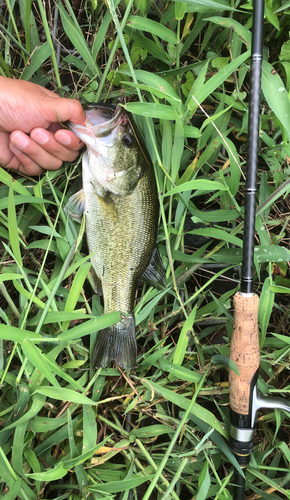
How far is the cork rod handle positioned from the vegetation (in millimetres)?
110

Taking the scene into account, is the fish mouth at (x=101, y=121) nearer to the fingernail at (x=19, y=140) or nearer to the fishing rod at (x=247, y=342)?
the fingernail at (x=19, y=140)

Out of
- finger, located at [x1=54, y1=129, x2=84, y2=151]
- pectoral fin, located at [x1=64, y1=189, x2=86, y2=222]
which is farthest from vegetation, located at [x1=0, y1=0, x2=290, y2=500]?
finger, located at [x1=54, y1=129, x2=84, y2=151]

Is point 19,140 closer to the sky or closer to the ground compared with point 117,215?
closer to the sky

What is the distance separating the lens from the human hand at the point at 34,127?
135 centimetres

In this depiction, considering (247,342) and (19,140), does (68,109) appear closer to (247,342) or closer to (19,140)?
(19,140)

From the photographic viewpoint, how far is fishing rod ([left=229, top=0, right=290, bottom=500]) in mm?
1234

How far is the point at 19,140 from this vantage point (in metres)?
1.43

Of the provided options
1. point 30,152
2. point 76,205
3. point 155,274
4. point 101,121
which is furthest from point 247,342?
point 30,152

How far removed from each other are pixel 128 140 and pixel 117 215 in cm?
34

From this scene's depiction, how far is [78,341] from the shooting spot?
1.41 m

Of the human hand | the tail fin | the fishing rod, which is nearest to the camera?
the fishing rod

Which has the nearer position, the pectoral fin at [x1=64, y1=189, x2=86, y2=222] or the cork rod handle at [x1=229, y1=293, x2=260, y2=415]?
the cork rod handle at [x1=229, y1=293, x2=260, y2=415]

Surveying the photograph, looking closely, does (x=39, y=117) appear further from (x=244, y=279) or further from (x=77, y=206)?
(x=244, y=279)

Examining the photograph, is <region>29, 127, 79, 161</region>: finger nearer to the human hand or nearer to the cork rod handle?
the human hand
